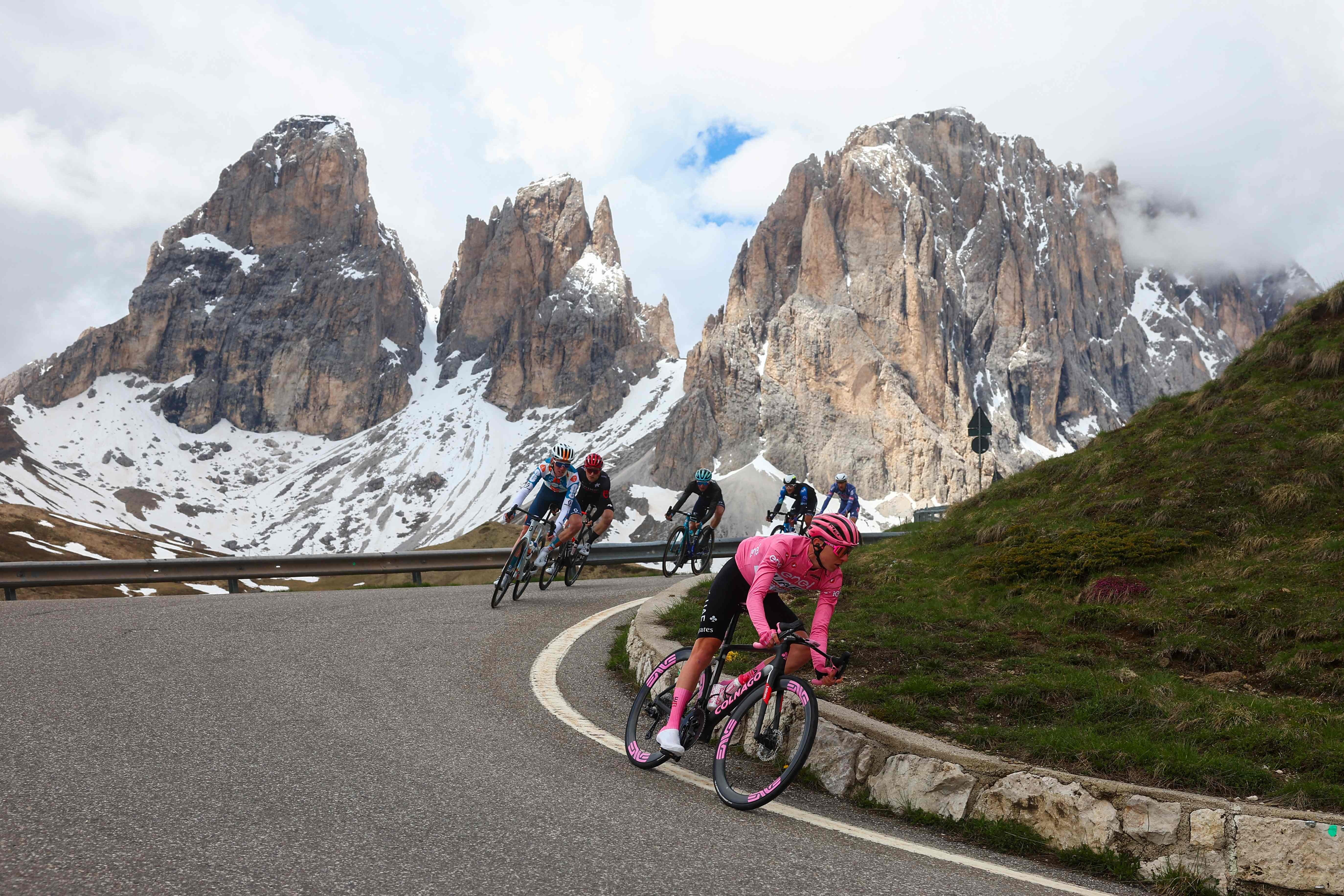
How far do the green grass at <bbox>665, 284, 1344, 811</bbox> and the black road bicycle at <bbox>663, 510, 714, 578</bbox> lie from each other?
12.3 ft

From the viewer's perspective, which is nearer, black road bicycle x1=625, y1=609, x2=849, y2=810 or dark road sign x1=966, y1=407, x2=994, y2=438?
black road bicycle x1=625, y1=609, x2=849, y2=810

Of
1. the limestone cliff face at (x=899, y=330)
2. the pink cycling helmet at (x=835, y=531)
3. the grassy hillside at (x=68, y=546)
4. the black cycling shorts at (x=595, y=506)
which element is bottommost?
the grassy hillside at (x=68, y=546)

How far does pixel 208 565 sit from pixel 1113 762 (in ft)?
51.8

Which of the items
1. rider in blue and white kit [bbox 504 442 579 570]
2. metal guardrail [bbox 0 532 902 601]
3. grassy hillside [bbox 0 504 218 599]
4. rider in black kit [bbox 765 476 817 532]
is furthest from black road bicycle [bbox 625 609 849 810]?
grassy hillside [bbox 0 504 218 599]

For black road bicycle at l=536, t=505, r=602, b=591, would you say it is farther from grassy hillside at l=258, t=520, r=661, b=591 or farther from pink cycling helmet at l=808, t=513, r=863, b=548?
pink cycling helmet at l=808, t=513, r=863, b=548

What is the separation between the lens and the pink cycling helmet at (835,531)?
5344 mm

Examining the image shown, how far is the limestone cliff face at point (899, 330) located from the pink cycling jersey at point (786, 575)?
126 m

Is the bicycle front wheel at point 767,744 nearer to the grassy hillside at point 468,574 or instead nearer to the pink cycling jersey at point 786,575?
the pink cycling jersey at point 786,575

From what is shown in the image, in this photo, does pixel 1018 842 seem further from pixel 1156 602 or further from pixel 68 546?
pixel 68 546

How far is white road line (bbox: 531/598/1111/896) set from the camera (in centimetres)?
424

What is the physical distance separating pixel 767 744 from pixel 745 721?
23.7 inches

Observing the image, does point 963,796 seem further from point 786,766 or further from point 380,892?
point 380,892

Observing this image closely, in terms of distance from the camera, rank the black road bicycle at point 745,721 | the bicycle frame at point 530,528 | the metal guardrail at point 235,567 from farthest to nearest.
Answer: the metal guardrail at point 235,567
the bicycle frame at point 530,528
the black road bicycle at point 745,721

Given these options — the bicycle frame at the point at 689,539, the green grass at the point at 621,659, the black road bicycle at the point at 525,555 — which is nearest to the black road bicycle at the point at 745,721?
the green grass at the point at 621,659
